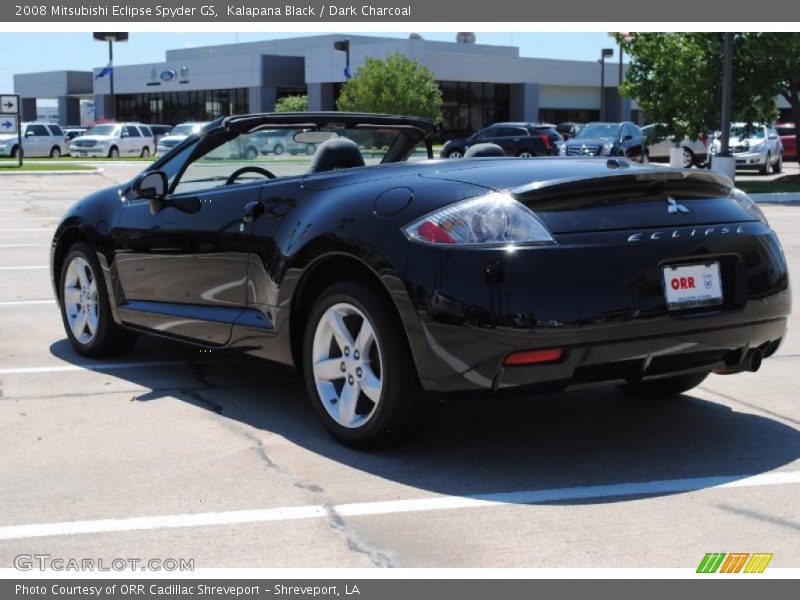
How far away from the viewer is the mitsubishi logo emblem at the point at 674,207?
→ 482cm

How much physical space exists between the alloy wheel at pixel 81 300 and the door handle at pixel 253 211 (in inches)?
71.1

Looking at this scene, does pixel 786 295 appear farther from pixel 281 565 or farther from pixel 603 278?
pixel 281 565

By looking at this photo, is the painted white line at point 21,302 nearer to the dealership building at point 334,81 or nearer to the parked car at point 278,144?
the parked car at point 278,144

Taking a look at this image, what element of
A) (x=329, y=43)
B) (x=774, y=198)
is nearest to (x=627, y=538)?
(x=774, y=198)

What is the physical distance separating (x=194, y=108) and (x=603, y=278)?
253 feet

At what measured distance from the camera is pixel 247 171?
634cm

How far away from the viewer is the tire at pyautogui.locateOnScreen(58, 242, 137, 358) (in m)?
6.89

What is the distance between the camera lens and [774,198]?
24.5 metres

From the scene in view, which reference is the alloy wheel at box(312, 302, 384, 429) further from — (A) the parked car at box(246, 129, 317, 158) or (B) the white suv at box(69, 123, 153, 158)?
(B) the white suv at box(69, 123, 153, 158)

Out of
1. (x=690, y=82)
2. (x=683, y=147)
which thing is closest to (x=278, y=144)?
(x=690, y=82)

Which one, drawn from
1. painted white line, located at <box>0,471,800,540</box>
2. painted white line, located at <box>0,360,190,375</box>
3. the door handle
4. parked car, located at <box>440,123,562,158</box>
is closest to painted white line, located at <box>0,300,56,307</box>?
painted white line, located at <box>0,360,190,375</box>

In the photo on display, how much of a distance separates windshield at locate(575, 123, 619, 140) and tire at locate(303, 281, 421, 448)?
1257 inches

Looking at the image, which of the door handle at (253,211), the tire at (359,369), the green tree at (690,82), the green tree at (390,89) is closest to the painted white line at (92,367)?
the door handle at (253,211)

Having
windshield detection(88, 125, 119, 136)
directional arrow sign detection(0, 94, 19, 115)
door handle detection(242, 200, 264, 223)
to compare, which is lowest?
door handle detection(242, 200, 264, 223)
